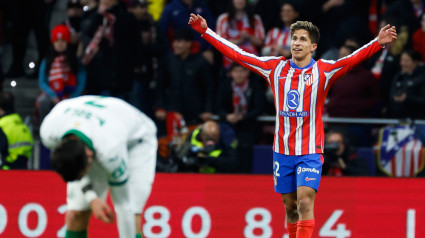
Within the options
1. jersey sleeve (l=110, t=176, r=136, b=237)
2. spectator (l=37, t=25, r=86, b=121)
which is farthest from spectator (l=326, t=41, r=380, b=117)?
jersey sleeve (l=110, t=176, r=136, b=237)

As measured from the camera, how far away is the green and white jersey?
6.24 metres

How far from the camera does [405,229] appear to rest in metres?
9.37

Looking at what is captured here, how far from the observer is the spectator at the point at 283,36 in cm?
1199

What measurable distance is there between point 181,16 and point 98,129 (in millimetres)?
6298

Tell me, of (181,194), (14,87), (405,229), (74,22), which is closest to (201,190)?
(181,194)

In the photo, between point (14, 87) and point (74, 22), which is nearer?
point (74, 22)

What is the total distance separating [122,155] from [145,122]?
0.83 metres

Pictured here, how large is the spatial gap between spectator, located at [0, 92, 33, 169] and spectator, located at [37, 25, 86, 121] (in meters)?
0.82

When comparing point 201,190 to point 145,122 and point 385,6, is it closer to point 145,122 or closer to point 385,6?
point 145,122

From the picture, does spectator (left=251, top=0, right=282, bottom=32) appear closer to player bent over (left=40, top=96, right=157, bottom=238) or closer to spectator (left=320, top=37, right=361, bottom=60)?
spectator (left=320, top=37, right=361, bottom=60)

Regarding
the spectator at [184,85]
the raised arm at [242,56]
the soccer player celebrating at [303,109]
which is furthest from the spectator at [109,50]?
the soccer player celebrating at [303,109]

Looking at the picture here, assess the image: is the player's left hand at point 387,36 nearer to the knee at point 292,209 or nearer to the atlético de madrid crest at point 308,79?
the atlético de madrid crest at point 308,79

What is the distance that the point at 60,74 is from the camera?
→ 39.1 ft

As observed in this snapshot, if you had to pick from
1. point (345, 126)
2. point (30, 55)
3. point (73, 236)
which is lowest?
point (73, 236)
